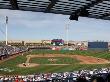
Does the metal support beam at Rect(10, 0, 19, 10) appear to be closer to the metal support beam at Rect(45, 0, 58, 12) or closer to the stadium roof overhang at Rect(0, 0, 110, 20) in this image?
the stadium roof overhang at Rect(0, 0, 110, 20)

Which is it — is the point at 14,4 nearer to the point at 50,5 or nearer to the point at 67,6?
the point at 50,5

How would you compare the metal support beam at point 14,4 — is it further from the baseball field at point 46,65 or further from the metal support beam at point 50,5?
the baseball field at point 46,65

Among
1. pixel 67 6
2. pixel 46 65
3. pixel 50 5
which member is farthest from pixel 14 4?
pixel 46 65

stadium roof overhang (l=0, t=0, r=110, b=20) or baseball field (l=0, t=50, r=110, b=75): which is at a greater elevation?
stadium roof overhang (l=0, t=0, r=110, b=20)

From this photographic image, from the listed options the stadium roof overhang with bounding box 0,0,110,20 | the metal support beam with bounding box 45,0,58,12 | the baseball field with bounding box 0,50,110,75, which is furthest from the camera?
the baseball field with bounding box 0,50,110,75

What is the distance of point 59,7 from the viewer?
10375 millimetres

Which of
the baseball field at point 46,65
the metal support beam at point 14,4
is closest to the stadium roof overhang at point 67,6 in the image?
the metal support beam at point 14,4

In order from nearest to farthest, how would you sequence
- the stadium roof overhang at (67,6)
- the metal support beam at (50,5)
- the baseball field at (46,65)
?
the metal support beam at (50,5)
the stadium roof overhang at (67,6)
the baseball field at (46,65)

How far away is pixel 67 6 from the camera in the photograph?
Answer: 10.3 metres

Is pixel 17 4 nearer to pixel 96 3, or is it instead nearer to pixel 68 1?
pixel 68 1

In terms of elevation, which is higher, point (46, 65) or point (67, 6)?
point (67, 6)

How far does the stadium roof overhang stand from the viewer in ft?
31.5

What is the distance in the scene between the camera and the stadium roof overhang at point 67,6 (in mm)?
9609

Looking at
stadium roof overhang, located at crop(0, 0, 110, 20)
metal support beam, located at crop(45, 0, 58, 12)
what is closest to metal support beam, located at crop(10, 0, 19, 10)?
stadium roof overhang, located at crop(0, 0, 110, 20)
